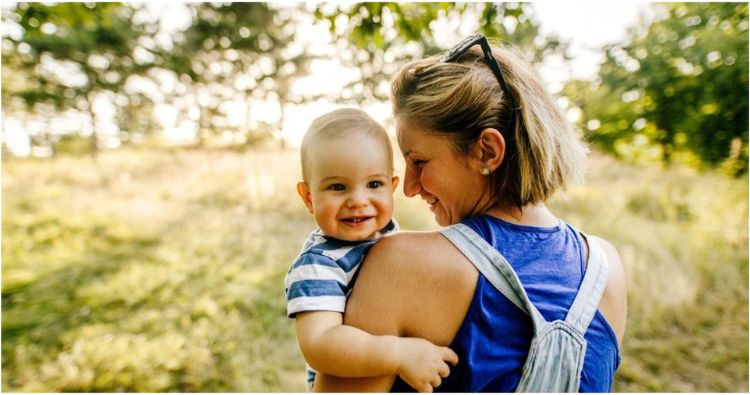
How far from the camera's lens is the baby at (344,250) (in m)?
1.14

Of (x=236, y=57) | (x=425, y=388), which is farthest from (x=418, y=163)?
(x=236, y=57)

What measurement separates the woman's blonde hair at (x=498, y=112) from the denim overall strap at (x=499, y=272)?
29 cm

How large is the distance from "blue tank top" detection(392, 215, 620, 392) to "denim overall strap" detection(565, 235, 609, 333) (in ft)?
0.06

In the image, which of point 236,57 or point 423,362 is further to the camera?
point 236,57

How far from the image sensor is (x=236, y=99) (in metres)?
19.5

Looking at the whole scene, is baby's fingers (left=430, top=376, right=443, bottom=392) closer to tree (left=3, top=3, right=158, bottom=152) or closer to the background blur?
the background blur

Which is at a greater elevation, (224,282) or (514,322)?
(514,322)

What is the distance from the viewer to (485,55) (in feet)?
4.43

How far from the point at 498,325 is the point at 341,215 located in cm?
56

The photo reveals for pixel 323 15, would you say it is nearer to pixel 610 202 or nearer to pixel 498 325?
pixel 498 325

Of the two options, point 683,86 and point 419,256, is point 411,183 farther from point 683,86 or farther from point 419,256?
point 683,86

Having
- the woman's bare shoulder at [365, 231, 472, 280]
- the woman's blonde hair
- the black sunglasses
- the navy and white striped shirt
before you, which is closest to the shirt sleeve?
the navy and white striped shirt

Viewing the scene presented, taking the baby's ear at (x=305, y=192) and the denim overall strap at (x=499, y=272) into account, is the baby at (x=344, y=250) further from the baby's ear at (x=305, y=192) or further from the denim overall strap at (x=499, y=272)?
the denim overall strap at (x=499, y=272)

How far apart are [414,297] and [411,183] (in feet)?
1.43
